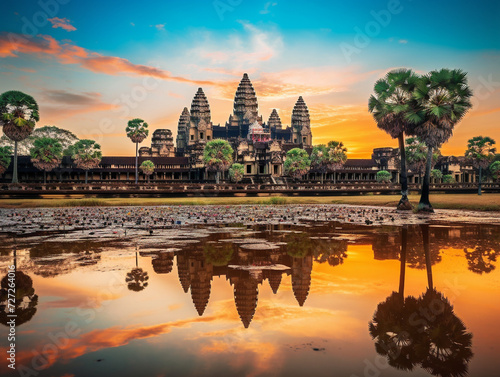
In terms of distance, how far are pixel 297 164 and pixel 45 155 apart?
181ft

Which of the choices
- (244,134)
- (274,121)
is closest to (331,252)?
(244,134)

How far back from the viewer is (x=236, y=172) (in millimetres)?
94375

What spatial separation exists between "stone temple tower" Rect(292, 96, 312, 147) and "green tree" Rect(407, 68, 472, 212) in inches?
4826

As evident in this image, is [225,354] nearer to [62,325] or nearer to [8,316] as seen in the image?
[62,325]

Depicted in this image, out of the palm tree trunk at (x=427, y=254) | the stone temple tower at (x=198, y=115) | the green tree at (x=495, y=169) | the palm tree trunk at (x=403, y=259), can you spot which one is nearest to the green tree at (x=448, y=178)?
the green tree at (x=495, y=169)

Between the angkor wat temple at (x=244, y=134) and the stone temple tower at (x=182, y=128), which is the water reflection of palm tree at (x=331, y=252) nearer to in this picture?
the angkor wat temple at (x=244, y=134)

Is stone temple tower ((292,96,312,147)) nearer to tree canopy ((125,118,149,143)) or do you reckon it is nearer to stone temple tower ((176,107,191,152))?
stone temple tower ((176,107,191,152))

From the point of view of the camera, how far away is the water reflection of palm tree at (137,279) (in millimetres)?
9547

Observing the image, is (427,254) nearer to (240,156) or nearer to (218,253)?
(218,253)

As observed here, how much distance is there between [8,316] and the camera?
743 centimetres

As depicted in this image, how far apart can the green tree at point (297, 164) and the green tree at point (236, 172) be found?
10.8 metres

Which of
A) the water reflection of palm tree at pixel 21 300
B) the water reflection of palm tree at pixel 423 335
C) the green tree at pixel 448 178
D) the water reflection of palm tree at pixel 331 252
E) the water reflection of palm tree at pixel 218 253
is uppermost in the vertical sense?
the green tree at pixel 448 178

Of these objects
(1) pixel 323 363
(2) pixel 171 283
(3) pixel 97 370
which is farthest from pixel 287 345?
(2) pixel 171 283

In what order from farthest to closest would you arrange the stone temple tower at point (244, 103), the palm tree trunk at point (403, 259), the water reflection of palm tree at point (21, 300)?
the stone temple tower at point (244, 103)
the palm tree trunk at point (403, 259)
the water reflection of palm tree at point (21, 300)
